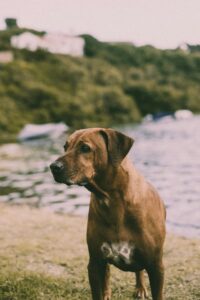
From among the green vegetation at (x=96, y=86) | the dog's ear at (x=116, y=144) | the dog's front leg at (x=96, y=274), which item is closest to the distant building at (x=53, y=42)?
the green vegetation at (x=96, y=86)

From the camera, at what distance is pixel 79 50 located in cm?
10656

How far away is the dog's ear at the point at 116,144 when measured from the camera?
14.5ft

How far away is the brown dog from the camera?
4363 mm

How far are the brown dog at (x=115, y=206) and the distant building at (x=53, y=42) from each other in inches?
3758

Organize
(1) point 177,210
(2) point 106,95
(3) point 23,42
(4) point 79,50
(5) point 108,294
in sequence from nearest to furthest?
1. (5) point 108,294
2. (1) point 177,210
3. (2) point 106,95
4. (3) point 23,42
5. (4) point 79,50

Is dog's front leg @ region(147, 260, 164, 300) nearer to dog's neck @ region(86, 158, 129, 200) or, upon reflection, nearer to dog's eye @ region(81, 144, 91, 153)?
dog's neck @ region(86, 158, 129, 200)

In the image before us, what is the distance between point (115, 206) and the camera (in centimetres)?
457

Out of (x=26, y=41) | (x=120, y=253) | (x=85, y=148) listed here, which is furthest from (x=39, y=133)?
(x=26, y=41)

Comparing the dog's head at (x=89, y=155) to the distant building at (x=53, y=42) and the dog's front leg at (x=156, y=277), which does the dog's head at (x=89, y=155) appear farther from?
the distant building at (x=53, y=42)

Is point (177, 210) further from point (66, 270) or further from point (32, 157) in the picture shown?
point (32, 157)

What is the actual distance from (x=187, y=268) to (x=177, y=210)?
535 cm

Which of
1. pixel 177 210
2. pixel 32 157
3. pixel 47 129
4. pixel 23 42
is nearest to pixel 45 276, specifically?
pixel 177 210

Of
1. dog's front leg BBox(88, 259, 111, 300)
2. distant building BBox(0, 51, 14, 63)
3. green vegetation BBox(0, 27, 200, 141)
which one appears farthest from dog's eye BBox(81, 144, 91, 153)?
distant building BBox(0, 51, 14, 63)

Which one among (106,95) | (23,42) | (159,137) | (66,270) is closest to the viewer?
(66,270)
